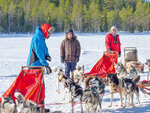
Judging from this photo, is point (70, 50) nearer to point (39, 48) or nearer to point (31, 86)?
point (39, 48)

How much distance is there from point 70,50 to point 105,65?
1.11 m

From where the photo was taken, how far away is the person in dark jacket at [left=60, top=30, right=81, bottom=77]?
5043 mm

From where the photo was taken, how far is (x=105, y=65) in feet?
18.8

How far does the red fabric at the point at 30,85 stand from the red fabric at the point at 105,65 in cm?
236

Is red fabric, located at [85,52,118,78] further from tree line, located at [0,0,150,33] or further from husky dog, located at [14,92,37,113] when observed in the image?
tree line, located at [0,0,150,33]

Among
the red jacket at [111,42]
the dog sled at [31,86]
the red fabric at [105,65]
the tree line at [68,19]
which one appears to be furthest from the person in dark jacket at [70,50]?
the tree line at [68,19]

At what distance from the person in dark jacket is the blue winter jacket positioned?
1.45 m

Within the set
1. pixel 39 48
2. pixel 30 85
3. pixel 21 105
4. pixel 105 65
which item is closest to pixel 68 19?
pixel 105 65

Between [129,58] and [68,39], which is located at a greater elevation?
[68,39]

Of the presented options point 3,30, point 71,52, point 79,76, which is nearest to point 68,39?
point 71,52

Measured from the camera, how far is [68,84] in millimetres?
3949

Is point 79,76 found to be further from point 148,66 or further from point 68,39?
point 148,66

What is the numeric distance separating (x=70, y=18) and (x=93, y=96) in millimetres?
53630

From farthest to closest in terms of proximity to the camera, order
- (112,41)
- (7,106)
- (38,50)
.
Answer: (112,41) < (38,50) < (7,106)
